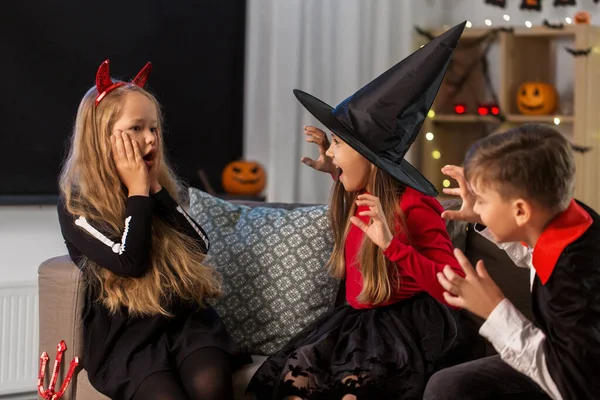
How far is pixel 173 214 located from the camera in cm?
245

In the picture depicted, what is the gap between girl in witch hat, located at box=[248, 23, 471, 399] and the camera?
2.07 metres

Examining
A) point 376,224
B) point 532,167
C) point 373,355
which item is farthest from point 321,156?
point 532,167

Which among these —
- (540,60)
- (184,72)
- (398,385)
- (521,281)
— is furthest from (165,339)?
(540,60)

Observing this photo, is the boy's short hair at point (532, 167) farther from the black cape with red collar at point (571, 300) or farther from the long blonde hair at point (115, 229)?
the long blonde hair at point (115, 229)

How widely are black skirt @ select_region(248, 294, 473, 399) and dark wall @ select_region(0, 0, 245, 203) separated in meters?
1.66

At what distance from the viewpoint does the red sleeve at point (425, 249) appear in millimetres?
2043

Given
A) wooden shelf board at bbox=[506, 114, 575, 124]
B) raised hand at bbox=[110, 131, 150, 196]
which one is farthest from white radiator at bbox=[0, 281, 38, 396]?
wooden shelf board at bbox=[506, 114, 575, 124]

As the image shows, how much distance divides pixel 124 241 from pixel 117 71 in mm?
1592

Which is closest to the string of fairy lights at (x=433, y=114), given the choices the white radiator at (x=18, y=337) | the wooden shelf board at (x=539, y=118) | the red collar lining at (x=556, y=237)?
the wooden shelf board at (x=539, y=118)

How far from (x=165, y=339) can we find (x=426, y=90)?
89 cm

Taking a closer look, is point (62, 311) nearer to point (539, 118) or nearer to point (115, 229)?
point (115, 229)

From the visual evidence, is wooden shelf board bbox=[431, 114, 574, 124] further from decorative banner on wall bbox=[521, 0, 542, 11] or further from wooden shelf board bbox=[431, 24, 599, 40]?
decorative banner on wall bbox=[521, 0, 542, 11]

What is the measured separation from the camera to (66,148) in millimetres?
3600

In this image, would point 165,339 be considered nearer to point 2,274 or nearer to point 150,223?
point 150,223
